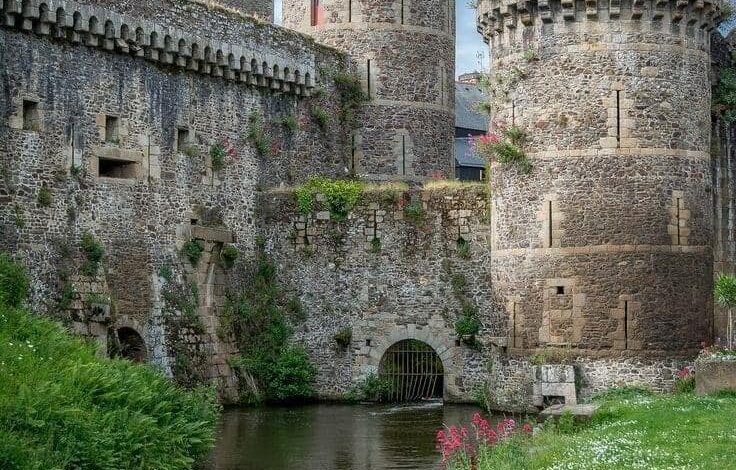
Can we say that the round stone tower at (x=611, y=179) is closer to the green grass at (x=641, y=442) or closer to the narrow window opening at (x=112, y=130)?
the green grass at (x=641, y=442)

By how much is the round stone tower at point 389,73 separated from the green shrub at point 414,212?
4.85 metres

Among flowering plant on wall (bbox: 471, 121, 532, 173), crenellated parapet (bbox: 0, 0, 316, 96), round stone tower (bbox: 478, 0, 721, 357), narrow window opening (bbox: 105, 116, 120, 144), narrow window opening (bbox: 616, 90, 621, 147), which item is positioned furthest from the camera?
narrow window opening (bbox: 105, 116, 120, 144)

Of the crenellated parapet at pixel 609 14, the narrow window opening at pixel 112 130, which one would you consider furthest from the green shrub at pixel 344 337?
the crenellated parapet at pixel 609 14

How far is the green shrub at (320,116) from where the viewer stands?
1410 inches

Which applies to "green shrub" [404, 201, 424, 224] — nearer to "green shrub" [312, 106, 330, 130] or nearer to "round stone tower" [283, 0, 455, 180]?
"green shrub" [312, 106, 330, 130]

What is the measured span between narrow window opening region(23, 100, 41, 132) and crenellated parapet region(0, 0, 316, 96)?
4.18 ft

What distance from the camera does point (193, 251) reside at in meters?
31.6

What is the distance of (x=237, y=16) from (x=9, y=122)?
23.6 ft

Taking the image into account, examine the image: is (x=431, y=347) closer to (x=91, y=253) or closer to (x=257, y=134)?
(x=257, y=134)

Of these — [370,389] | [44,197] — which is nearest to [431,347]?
[370,389]

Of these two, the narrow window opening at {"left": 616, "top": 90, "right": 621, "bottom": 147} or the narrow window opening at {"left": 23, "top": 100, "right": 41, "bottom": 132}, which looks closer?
the narrow window opening at {"left": 23, "top": 100, "right": 41, "bottom": 132}

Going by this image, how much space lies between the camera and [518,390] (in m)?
29.6

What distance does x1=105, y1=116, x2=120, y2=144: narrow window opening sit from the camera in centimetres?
2994

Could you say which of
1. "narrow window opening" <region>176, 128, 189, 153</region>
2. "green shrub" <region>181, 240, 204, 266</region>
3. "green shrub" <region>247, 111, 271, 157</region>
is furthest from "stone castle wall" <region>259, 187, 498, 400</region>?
"narrow window opening" <region>176, 128, 189, 153</region>
